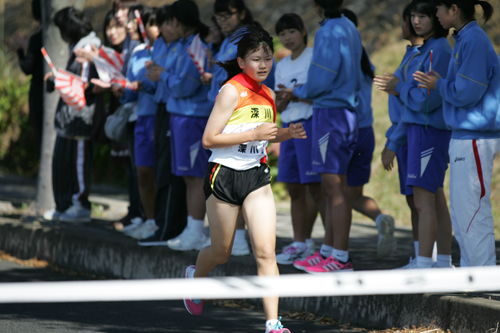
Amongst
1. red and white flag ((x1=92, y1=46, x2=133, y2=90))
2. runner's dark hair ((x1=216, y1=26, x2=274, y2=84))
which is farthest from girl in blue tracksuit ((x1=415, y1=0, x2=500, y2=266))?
red and white flag ((x1=92, y1=46, x2=133, y2=90))

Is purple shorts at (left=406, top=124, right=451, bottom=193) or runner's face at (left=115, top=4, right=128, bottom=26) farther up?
runner's face at (left=115, top=4, right=128, bottom=26)

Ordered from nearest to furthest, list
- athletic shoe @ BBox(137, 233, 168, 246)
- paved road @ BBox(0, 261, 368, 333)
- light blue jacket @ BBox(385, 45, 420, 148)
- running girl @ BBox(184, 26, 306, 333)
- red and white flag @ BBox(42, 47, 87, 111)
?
1. running girl @ BBox(184, 26, 306, 333)
2. paved road @ BBox(0, 261, 368, 333)
3. light blue jacket @ BBox(385, 45, 420, 148)
4. athletic shoe @ BBox(137, 233, 168, 246)
5. red and white flag @ BBox(42, 47, 87, 111)

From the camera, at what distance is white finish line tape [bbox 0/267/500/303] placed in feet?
7.14

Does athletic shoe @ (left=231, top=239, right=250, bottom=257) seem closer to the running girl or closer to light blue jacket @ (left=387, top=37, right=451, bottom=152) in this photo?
the running girl

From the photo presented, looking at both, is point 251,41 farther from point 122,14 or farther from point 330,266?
point 122,14

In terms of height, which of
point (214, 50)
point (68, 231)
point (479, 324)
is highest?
point (214, 50)

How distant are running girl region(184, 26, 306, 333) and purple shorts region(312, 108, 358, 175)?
1054 millimetres

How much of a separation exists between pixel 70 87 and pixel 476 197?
4379 mm

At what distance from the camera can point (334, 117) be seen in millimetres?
5125

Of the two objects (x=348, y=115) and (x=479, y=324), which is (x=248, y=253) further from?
(x=479, y=324)

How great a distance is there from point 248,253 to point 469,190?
7.01 ft

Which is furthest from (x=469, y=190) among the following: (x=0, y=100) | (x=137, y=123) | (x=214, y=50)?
(x=0, y=100)

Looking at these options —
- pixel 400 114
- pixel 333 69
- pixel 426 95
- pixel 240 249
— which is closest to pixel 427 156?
pixel 426 95

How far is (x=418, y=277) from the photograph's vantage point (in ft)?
8.21
